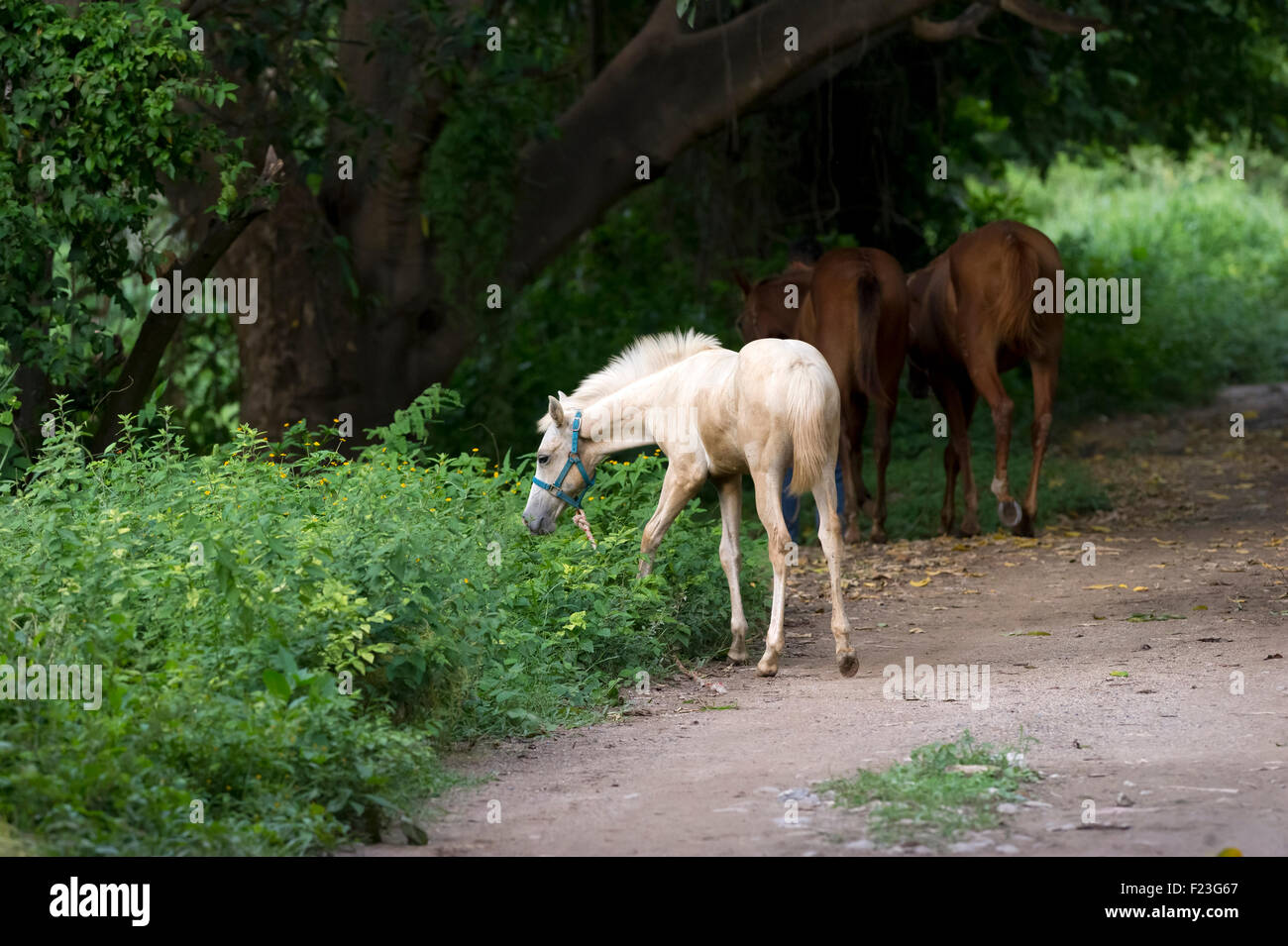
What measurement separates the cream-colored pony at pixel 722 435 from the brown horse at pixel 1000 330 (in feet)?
11.7

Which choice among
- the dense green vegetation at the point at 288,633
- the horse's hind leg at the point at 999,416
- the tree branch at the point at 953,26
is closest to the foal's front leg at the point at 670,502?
the dense green vegetation at the point at 288,633

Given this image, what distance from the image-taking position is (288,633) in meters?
5.36

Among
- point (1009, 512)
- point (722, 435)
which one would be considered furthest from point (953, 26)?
point (722, 435)

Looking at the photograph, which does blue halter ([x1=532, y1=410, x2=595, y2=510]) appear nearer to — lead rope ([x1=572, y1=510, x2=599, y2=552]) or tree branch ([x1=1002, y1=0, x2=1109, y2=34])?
lead rope ([x1=572, y1=510, x2=599, y2=552])

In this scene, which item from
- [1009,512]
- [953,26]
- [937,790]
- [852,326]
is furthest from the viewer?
[953,26]

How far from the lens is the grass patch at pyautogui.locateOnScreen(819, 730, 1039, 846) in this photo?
457 centimetres

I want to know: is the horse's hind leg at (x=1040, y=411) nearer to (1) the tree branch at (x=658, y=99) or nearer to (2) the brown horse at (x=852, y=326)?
(2) the brown horse at (x=852, y=326)

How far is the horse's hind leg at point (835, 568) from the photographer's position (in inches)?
279

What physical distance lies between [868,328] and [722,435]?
3.58m

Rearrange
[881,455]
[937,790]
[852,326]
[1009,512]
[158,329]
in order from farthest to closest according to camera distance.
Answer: [881,455] < [852,326] < [1009,512] < [158,329] < [937,790]

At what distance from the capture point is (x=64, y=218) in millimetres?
8234

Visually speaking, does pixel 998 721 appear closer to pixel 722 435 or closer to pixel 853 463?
pixel 722 435

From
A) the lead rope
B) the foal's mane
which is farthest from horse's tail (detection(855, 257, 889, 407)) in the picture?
the lead rope
